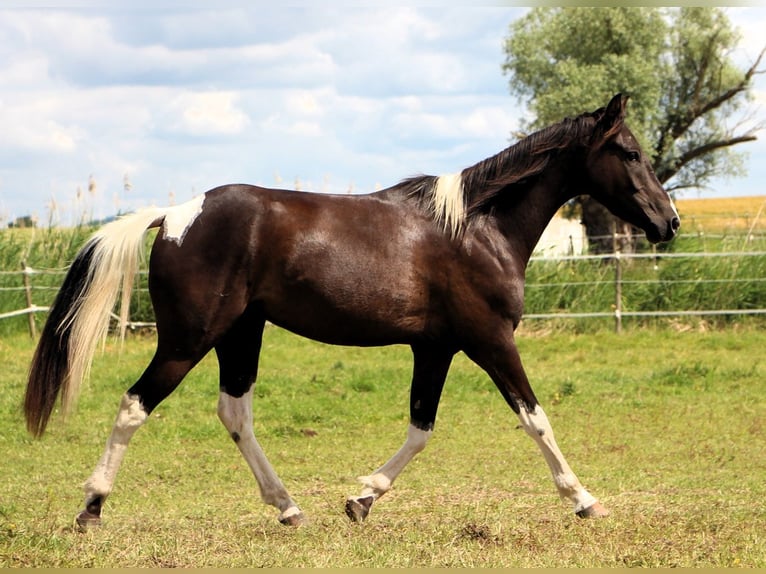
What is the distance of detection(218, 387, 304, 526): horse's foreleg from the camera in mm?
5164

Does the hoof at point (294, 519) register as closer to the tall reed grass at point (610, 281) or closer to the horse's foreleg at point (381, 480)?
the horse's foreleg at point (381, 480)

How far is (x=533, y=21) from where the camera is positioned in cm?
2898

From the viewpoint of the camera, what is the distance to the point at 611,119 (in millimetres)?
5297

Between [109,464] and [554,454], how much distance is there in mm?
2254

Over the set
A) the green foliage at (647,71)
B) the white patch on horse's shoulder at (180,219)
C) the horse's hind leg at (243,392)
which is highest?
the green foliage at (647,71)

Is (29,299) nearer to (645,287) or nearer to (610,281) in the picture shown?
(610,281)

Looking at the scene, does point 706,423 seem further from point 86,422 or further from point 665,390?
point 86,422

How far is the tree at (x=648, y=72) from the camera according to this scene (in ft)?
86.6

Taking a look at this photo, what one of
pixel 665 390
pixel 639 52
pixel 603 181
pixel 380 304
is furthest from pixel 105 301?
pixel 639 52

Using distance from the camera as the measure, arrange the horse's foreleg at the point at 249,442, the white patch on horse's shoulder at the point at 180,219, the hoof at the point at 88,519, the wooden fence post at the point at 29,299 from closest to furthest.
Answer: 1. the hoof at the point at 88,519
2. the white patch on horse's shoulder at the point at 180,219
3. the horse's foreleg at the point at 249,442
4. the wooden fence post at the point at 29,299

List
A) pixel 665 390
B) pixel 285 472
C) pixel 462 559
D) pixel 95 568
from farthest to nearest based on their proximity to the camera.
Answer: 1. pixel 665 390
2. pixel 285 472
3. pixel 462 559
4. pixel 95 568

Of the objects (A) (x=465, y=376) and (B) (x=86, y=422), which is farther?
(A) (x=465, y=376)

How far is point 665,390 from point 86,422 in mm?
5663

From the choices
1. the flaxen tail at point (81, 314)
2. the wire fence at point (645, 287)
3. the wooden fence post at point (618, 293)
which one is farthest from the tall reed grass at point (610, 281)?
the flaxen tail at point (81, 314)
